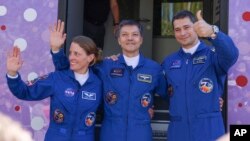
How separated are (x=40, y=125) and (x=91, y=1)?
1.62 meters

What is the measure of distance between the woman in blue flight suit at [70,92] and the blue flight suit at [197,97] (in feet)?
1.62

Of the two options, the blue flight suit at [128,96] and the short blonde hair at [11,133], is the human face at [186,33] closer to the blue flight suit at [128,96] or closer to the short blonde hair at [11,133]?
the blue flight suit at [128,96]

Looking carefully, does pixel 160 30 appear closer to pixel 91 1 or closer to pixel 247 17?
pixel 91 1

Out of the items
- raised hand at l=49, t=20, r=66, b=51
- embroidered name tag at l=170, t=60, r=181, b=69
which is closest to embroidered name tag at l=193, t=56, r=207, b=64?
embroidered name tag at l=170, t=60, r=181, b=69

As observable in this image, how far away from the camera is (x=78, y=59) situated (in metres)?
2.32

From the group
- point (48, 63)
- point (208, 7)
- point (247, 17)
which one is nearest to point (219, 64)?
point (247, 17)

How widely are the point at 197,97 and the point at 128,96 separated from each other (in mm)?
415

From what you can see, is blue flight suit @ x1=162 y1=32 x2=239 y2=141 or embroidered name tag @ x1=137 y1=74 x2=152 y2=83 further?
embroidered name tag @ x1=137 y1=74 x2=152 y2=83

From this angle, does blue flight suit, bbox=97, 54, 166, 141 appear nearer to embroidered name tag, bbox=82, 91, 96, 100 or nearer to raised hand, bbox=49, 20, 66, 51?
embroidered name tag, bbox=82, 91, 96, 100

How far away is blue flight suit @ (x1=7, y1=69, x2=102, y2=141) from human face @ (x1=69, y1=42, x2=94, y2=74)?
60 millimetres

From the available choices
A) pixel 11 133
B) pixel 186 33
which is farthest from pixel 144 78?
pixel 11 133

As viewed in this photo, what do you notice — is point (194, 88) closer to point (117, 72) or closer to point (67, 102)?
point (117, 72)

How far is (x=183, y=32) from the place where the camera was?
2.29 metres

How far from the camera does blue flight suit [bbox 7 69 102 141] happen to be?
2207mm
